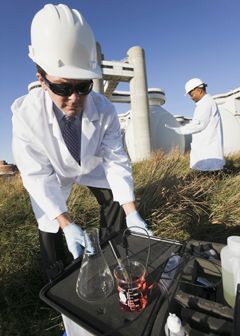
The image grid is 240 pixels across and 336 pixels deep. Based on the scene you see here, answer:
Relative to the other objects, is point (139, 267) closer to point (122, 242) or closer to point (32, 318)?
point (122, 242)

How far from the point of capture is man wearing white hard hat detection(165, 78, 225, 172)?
383 centimetres

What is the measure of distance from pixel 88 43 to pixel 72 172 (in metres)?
0.89

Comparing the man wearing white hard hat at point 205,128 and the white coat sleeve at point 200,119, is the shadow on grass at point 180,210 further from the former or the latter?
the white coat sleeve at point 200,119

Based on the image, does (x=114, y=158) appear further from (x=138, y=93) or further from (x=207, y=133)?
(x=138, y=93)

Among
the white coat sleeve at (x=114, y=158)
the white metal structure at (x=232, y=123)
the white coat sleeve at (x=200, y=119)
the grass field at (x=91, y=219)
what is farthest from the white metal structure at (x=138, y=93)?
the white coat sleeve at (x=114, y=158)

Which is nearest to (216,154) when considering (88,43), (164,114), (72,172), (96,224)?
(96,224)

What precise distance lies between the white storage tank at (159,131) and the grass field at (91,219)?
6243mm

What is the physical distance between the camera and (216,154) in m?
3.88

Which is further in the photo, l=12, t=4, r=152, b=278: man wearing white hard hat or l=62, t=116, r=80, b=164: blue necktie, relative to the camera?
l=62, t=116, r=80, b=164: blue necktie

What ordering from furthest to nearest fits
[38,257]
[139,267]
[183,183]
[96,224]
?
[183,183] → [96,224] → [38,257] → [139,267]

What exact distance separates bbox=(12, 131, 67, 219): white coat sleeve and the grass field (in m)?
0.95

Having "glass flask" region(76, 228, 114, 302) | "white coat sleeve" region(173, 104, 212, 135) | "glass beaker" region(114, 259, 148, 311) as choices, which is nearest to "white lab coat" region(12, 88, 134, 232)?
"glass flask" region(76, 228, 114, 302)

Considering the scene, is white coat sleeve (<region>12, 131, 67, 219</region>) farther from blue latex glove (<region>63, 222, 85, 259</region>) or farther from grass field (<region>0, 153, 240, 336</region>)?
grass field (<region>0, 153, 240, 336</region>)

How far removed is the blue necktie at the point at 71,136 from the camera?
1.68 m
